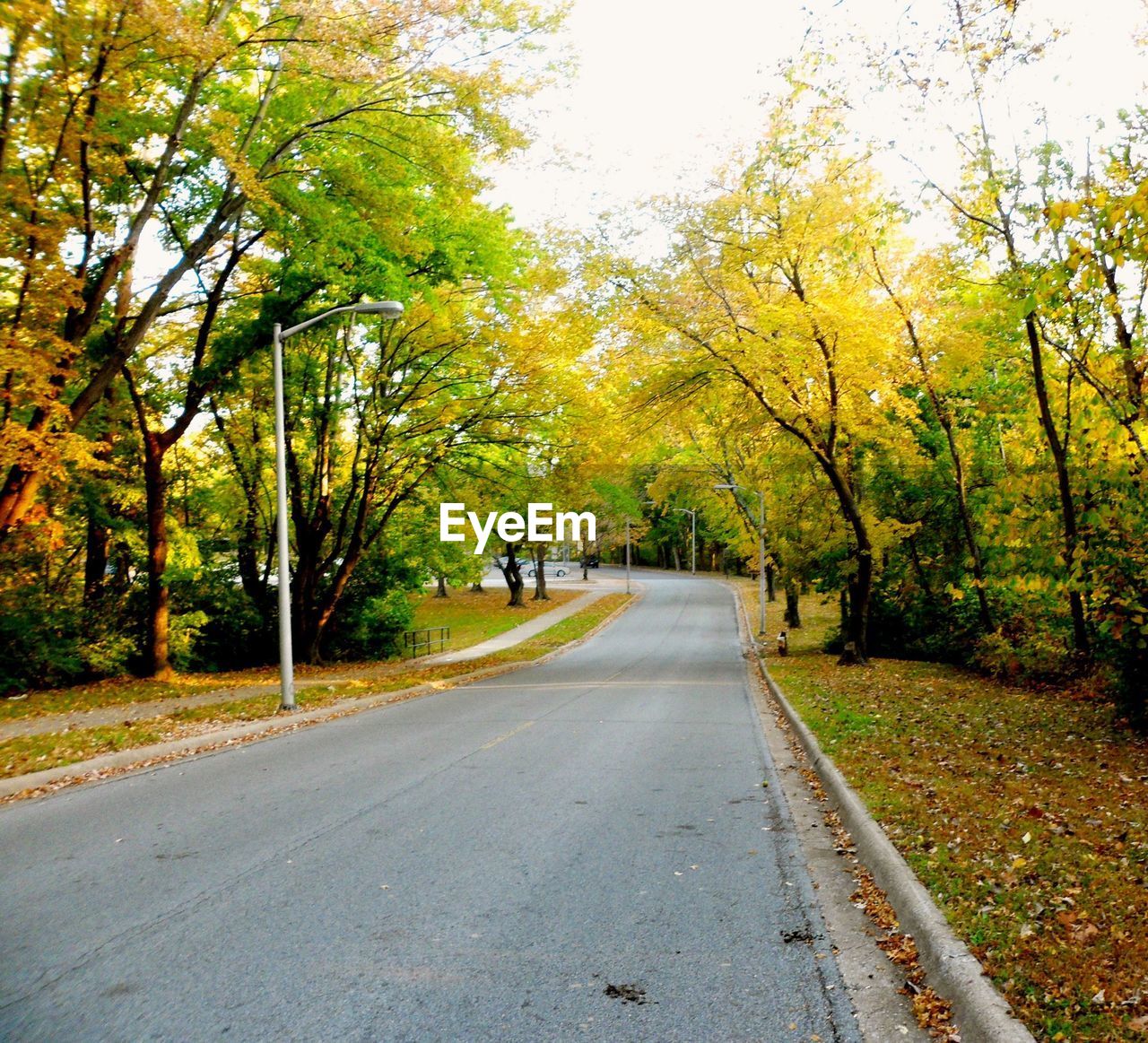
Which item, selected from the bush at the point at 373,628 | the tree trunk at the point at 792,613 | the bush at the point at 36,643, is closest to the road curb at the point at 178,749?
the bush at the point at 36,643

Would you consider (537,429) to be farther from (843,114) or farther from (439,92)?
(843,114)

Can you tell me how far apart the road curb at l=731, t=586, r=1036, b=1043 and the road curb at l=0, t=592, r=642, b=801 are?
7.92m

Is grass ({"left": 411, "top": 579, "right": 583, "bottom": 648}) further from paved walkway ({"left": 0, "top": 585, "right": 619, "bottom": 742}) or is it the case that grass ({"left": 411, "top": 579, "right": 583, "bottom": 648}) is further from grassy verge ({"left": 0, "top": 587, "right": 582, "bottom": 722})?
paved walkway ({"left": 0, "top": 585, "right": 619, "bottom": 742})

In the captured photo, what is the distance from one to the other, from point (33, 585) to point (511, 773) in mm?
14886

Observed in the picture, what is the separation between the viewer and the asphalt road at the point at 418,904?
4098 millimetres

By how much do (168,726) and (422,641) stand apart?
24.4 m

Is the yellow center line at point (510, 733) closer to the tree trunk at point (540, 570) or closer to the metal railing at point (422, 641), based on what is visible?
the metal railing at point (422, 641)

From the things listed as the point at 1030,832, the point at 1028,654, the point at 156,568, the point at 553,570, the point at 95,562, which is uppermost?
the point at 95,562

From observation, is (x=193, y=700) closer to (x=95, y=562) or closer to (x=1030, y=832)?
(x=95, y=562)

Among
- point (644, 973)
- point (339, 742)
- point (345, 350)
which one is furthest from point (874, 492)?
point (644, 973)

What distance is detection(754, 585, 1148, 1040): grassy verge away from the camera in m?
4.12

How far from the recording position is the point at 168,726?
13.2 meters

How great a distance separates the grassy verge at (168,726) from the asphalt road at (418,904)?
112cm

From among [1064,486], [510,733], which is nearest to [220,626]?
[510,733]
